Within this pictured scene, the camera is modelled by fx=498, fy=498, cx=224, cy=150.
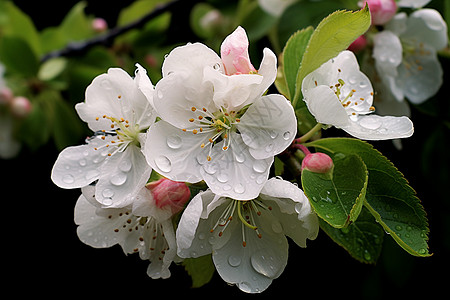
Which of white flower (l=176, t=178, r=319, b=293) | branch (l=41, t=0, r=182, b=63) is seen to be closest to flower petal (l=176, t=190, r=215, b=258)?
white flower (l=176, t=178, r=319, b=293)

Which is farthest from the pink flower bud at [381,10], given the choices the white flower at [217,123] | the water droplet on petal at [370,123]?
the white flower at [217,123]

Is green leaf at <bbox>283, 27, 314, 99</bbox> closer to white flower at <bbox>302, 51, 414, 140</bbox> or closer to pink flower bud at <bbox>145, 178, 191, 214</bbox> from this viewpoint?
white flower at <bbox>302, 51, 414, 140</bbox>

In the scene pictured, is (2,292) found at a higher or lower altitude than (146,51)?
lower

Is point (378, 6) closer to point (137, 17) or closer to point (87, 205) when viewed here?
point (87, 205)

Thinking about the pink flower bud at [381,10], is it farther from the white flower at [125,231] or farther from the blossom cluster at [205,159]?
the white flower at [125,231]

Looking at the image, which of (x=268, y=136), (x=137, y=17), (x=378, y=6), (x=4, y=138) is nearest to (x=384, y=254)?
(x=378, y=6)

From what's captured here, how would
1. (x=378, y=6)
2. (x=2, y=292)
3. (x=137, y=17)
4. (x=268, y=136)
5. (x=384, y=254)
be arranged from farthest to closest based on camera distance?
(x=2, y=292)
(x=137, y=17)
(x=384, y=254)
(x=378, y=6)
(x=268, y=136)

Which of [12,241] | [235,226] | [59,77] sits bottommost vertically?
[12,241]

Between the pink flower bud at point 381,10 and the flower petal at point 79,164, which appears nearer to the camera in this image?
the flower petal at point 79,164
